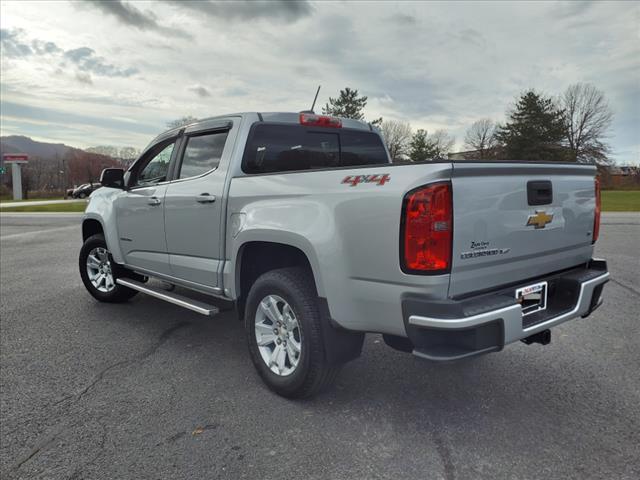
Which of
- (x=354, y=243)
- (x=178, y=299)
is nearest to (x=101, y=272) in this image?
(x=178, y=299)

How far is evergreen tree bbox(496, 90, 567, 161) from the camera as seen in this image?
55156mm

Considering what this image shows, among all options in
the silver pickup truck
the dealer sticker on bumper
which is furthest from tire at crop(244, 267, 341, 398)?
the dealer sticker on bumper

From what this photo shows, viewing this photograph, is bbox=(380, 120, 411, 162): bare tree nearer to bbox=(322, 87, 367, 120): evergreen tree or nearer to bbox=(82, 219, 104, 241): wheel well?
bbox=(322, 87, 367, 120): evergreen tree

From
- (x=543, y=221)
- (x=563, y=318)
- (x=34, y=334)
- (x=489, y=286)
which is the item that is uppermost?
(x=543, y=221)

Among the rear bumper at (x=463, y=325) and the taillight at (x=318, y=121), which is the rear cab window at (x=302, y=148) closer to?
the taillight at (x=318, y=121)

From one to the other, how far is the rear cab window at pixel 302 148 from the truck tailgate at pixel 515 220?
1.35 metres

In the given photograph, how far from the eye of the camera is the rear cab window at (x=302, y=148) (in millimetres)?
3742

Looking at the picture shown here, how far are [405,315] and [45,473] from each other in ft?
6.63

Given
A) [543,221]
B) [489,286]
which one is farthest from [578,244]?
[489,286]

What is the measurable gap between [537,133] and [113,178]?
2309 inches

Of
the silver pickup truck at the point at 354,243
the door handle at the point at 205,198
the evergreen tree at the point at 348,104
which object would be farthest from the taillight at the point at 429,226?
the evergreen tree at the point at 348,104

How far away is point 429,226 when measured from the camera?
2334 mm

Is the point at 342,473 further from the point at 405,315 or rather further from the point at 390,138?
the point at 390,138

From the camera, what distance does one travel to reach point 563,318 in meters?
2.88
